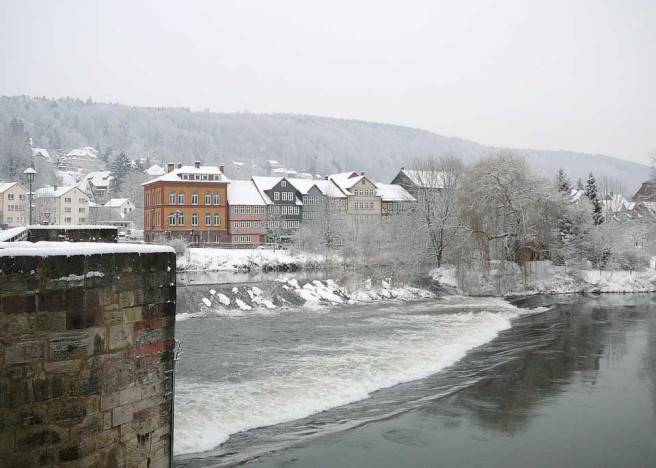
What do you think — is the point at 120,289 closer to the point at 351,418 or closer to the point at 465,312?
the point at 351,418

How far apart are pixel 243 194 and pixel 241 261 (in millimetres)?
20543

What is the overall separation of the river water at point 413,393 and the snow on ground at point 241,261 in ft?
64.2

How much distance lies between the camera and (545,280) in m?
38.9

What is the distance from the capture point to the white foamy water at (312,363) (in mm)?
12953

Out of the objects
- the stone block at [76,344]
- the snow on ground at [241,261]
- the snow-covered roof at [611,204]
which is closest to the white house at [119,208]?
the snow on ground at [241,261]

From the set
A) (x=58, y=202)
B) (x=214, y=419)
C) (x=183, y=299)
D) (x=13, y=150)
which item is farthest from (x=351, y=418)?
(x=13, y=150)

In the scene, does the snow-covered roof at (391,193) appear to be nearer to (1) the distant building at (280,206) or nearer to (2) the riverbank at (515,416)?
(1) the distant building at (280,206)

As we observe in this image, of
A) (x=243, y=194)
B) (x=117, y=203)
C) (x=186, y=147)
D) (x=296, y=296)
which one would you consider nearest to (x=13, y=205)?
(x=117, y=203)

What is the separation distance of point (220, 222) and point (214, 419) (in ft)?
169

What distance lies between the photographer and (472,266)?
1490 inches

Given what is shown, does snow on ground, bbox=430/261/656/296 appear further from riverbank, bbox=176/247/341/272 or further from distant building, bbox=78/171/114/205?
distant building, bbox=78/171/114/205

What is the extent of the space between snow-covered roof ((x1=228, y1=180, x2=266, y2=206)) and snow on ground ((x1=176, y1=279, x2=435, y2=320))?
31.0m

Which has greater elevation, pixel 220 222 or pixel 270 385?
pixel 220 222

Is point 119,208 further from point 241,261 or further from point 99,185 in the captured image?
point 241,261
